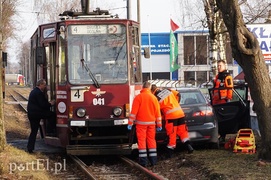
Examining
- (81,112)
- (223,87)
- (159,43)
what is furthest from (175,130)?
(159,43)

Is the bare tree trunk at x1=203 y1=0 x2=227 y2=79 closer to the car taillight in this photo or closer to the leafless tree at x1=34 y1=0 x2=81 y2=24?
the car taillight

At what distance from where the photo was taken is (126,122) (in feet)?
45.2

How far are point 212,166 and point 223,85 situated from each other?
3.63m

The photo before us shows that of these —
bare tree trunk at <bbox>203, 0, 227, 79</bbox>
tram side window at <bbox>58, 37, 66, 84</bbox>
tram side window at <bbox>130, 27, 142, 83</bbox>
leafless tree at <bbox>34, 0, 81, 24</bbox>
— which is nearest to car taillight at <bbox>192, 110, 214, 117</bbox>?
tram side window at <bbox>130, 27, 142, 83</bbox>

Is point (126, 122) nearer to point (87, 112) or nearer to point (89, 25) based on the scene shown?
point (87, 112)

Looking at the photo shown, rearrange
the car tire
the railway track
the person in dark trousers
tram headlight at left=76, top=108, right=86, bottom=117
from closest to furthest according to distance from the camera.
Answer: the railway track → tram headlight at left=76, top=108, right=86, bottom=117 → the car tire → the person in dark trousers

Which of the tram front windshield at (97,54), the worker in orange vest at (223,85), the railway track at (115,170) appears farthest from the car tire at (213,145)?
the tram front windshield at (97,54)

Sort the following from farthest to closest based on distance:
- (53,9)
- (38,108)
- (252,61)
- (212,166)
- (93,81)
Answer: (53,9)
(38,108)
(93,81)
(212,166)
(252,61)

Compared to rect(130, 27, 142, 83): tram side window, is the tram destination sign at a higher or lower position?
higher

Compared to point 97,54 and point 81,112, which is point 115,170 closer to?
point 81,112

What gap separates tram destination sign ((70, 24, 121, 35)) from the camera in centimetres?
1396

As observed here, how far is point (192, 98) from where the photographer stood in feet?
49.1

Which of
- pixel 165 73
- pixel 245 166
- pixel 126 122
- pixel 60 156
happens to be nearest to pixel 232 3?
pixel 245 166

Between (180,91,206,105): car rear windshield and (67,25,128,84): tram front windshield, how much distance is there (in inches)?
73.8
